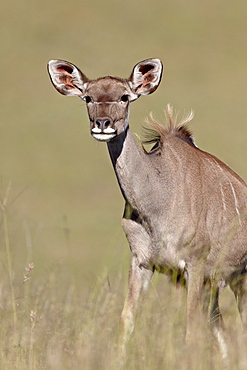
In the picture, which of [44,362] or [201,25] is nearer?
[44,362]

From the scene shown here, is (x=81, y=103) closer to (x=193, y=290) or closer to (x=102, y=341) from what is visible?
(x=193, y=290)

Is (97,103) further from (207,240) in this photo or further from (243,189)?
(243,189)

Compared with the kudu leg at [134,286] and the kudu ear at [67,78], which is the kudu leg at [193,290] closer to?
the kudu leg at [134,286]

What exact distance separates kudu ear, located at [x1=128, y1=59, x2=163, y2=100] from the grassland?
1.45 m

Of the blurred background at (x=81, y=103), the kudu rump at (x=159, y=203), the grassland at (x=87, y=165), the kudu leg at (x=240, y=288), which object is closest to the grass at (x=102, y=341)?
the grassland at (x=87, y=165)

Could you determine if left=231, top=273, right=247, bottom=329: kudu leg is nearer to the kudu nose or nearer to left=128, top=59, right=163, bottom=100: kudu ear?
left=128, top=59, right=163, bottom=100: kudu ear

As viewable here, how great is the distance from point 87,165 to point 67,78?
25.4 m

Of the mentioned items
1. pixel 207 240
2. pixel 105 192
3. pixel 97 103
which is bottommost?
pixel 105 192

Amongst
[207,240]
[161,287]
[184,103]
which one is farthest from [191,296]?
[184,103]

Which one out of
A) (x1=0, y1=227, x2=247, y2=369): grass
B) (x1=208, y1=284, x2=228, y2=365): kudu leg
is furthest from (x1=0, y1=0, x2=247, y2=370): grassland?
(x1=208, y1=284, x2=228, y2=365): kudu leg

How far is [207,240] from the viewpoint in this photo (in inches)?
336

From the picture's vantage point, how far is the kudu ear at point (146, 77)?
8.53 metres

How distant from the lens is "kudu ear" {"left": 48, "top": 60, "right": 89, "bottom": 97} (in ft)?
28.1

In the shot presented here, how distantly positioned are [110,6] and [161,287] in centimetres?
4355
